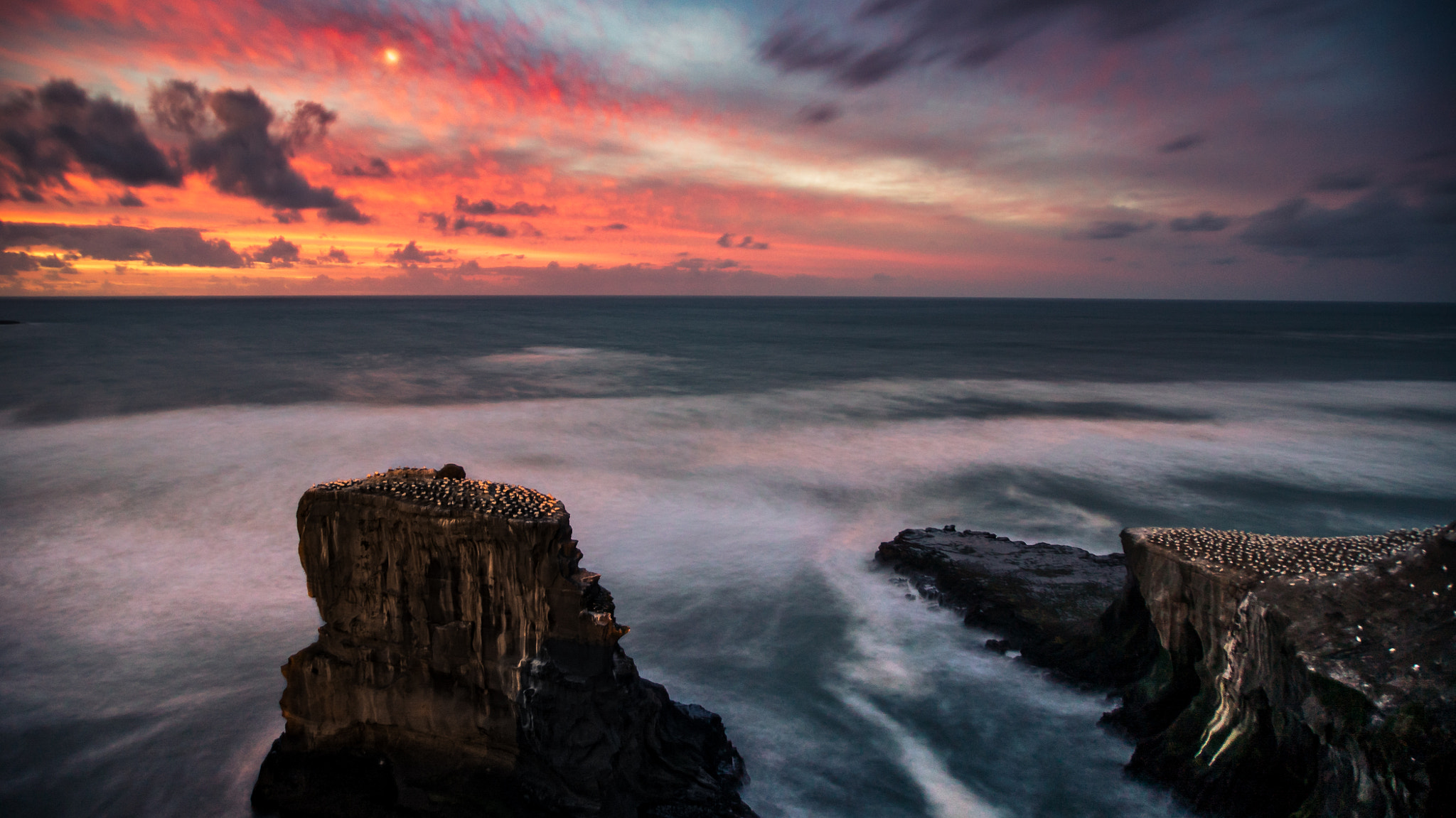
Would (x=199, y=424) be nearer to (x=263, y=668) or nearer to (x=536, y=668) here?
(x=263, y=668)

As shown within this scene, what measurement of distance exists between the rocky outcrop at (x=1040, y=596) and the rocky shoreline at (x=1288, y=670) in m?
0.08

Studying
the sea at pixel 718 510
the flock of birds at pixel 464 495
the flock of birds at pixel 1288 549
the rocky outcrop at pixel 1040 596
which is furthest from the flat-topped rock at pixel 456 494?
the rocky outcrop at pixel 1040 596

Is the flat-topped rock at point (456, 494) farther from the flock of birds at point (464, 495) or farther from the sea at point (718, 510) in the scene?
the sea at point (718, 510)

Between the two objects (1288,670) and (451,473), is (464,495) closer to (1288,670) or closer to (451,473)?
(451,473)

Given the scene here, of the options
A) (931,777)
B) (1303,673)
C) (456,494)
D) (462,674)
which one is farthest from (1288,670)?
(456,494)

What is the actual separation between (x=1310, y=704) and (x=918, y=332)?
107144 mm

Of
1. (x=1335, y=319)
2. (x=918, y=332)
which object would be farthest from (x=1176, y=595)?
(x=1335, y=319)

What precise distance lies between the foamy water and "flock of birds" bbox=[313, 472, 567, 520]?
227 inches

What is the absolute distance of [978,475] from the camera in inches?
1146

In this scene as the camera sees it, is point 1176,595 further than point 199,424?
No

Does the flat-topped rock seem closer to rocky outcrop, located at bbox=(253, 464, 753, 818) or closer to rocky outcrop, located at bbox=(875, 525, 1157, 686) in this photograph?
rocky outcrop, located at bbox=(253, 464, 753, 818)

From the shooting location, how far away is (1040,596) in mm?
16109

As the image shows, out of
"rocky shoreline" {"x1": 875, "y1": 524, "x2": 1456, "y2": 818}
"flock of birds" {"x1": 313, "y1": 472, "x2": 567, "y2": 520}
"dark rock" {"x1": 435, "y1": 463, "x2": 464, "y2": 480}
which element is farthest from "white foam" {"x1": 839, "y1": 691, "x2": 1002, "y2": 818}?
"dark rock" {"x1": 435, "y1": 463, "x2": 464, "y2": 480}

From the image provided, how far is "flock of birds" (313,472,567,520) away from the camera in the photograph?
28.7ft
